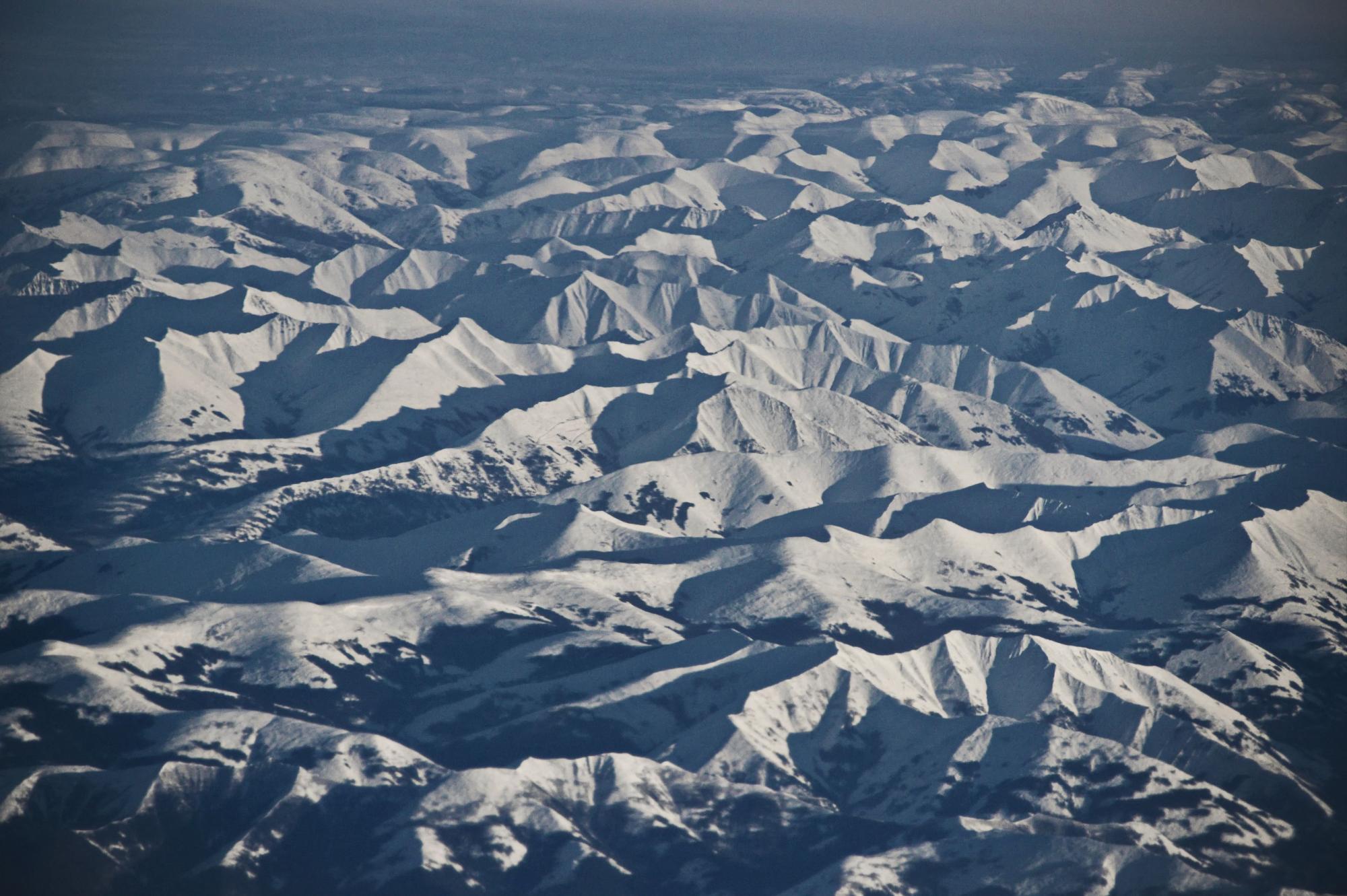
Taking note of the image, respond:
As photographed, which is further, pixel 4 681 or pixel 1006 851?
pixel 4 681

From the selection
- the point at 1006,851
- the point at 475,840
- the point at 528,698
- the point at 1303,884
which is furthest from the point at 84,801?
the point at 1303,884

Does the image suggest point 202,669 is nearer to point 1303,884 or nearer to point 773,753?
point 773,753

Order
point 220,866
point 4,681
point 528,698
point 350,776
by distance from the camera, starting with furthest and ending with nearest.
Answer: point 528,698 → point 4,681 → point 350,776 → point 220,866

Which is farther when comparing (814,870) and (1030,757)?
(1030,757)

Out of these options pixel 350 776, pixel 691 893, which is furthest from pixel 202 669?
pixel 691 893

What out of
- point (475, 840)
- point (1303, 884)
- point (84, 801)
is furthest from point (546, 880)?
point (1303, 884)

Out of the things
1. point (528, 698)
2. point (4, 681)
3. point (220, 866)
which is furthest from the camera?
point (528, 698)

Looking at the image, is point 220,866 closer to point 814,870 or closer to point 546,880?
point 546,880

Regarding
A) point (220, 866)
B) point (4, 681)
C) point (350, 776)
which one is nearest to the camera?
point (220, 866)
